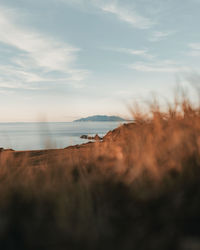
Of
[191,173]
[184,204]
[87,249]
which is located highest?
[191,173]

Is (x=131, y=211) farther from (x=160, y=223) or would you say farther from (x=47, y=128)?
(x=47, y=128)

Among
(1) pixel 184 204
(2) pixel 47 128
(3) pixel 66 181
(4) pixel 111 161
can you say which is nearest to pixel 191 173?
(1) pixel 184 204

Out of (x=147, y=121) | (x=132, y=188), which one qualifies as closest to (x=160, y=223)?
(x=132, y=188)

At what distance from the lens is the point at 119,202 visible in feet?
5.91

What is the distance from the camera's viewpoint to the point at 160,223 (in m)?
1.55

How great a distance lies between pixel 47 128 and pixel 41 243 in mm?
1683

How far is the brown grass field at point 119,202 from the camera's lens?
1.47 meters

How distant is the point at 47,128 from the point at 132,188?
4.95ft

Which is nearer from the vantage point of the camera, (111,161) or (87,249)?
(87,249)

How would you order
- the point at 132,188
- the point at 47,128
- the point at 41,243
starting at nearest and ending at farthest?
the point at 41,243 < the point at 132,188 < the point at 47,128

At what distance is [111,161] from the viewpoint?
2.46 m

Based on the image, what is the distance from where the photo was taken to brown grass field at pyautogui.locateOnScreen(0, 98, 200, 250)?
57.9 inches

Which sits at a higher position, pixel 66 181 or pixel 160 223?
pixel 66 181

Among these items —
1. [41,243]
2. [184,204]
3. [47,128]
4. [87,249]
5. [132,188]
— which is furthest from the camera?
[47,128]
